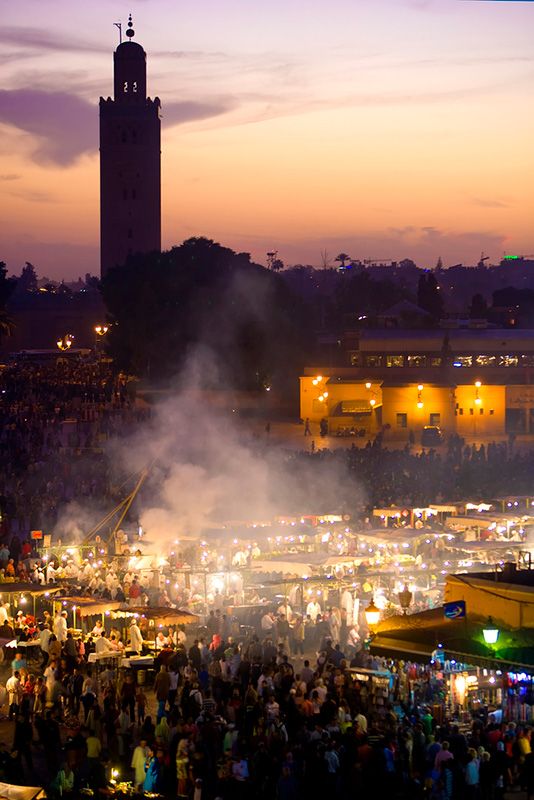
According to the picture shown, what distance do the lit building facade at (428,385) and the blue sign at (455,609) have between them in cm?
3203

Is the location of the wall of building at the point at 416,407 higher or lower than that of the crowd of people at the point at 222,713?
higher

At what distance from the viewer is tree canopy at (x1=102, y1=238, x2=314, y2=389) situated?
60303 millimetres

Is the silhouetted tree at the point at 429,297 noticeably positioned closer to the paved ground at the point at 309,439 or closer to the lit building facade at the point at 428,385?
the lit building facade at the point at 428,385

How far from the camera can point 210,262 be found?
6812 cm

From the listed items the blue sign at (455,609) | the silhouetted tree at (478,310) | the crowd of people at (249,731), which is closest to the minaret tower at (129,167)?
the silhouetted tree at (478,310)

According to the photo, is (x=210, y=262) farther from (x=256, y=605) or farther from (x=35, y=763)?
(x=35, y=763)

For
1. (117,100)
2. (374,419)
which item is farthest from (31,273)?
(374,419)

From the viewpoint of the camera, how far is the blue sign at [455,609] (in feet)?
47.0

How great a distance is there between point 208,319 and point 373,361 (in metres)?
10.2

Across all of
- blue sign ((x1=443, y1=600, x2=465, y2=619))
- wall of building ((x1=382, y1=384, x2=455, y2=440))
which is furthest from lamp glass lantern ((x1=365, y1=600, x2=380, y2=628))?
wall of building ((x1=382, y1=384, x2=455, y2=440))

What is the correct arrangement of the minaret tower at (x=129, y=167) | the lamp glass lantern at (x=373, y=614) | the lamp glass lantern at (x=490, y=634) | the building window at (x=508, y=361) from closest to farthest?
the lamp glass lantern at (x=490, y=634)
the lamp glass lantern at (x=373, y=614)
the building window at (x=508, y=361)
the minaret tower at (x=129, y=167)

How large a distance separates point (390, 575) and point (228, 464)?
12362 mm

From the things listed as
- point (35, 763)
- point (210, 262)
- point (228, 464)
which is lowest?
point (35, 763)

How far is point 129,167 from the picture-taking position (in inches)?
4003
